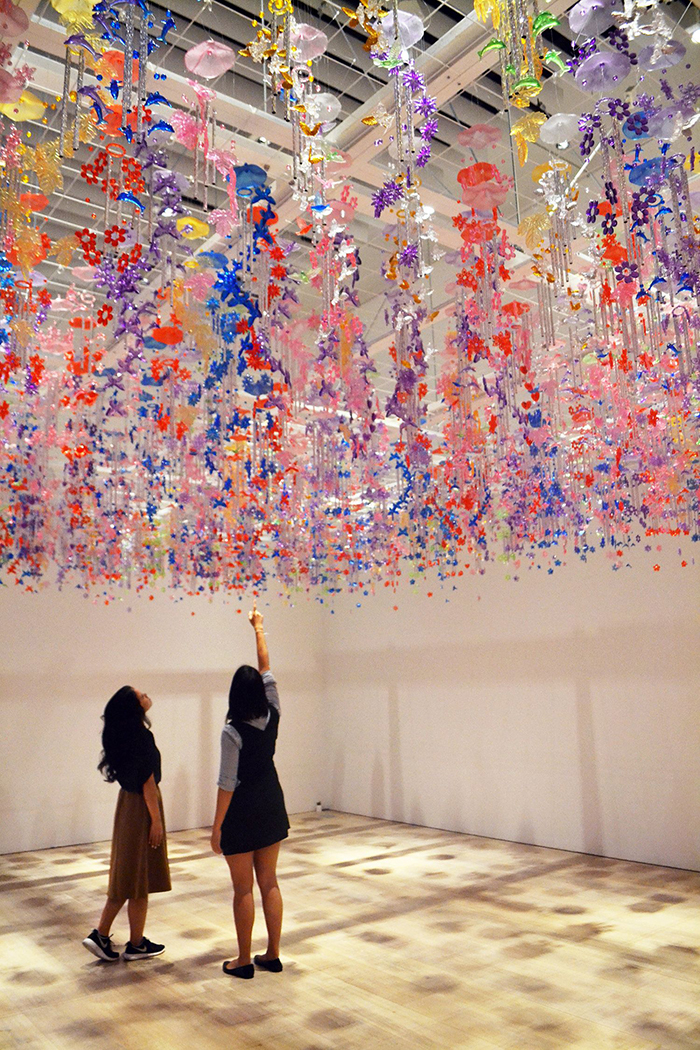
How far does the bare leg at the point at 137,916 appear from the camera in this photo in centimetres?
394

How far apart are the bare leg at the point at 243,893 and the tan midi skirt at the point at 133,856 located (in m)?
0.50

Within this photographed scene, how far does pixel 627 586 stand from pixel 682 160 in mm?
4494

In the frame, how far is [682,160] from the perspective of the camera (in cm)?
288

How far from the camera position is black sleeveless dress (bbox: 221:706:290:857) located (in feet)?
11.3

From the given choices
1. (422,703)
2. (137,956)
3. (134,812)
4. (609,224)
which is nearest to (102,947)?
(137,956)

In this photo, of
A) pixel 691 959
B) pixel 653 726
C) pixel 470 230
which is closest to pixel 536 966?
pixel 691 959

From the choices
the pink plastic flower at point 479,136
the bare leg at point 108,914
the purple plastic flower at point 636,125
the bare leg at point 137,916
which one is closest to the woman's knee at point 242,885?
the bare leg at point 137,916

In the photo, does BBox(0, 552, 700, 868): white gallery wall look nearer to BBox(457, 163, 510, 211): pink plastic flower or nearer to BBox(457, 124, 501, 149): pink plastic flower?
BBox(457, 163, 510, 211): pink plastic flower

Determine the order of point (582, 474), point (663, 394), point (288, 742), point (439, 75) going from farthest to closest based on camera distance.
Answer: point (288, 742) < point (582, 474) < point (663, 394) < point (439, 75)

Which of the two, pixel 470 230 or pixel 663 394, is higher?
A: pixel 470 230

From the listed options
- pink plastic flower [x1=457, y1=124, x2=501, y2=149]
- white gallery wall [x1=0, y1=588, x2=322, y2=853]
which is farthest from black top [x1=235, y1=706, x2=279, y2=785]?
white gallery wall [x1=0, y1=588, x2=322, y2=853]

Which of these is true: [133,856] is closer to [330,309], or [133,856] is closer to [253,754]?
[253,754]

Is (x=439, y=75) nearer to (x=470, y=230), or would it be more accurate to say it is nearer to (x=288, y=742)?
(x=470, y=230)

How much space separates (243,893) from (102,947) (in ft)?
3.59
